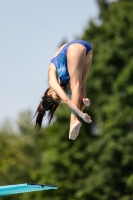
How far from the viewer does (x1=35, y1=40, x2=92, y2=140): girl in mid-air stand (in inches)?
416

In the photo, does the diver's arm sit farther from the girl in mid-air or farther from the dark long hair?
the dark long hair

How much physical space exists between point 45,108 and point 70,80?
56cm

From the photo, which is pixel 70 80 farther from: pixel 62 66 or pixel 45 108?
pixel 45 108

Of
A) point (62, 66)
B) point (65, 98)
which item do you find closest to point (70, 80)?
point (62, 66)

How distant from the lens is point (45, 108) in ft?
35.3

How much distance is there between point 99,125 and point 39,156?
17357 millimetres

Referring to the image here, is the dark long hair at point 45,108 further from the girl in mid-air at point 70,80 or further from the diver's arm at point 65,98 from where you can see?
the diver's arm at point 65,98

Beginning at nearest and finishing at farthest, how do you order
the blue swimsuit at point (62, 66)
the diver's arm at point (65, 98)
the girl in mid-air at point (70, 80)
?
the diver's arm at point (65, 98) → the girl in mid-air at point (70, 80) → the blue swimsuit at point (62, 66)

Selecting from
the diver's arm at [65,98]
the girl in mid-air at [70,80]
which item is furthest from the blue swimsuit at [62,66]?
the diver's arm at [65,98]

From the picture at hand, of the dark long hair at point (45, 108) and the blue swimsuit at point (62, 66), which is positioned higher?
the blue swimsuit at point (62, 66)

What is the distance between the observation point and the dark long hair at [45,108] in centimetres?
1070

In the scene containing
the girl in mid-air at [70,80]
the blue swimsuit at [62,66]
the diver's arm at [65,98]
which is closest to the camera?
the diver's arm at [65,98]

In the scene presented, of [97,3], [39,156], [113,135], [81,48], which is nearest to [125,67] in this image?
[113,135]

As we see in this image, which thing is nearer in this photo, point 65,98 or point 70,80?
point 65,98
